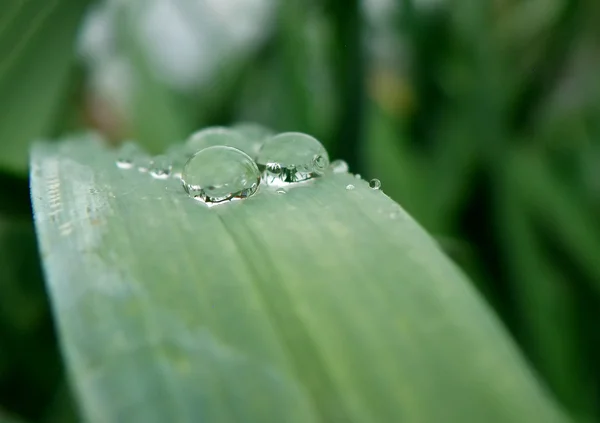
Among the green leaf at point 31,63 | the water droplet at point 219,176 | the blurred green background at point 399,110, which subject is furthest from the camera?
the blurred green background at point 399,110

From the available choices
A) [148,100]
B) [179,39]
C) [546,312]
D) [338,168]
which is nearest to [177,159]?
[338,168]

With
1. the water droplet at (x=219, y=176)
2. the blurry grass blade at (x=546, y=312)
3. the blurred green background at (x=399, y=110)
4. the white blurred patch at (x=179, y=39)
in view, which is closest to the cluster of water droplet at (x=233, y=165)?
Answer: the water droplet at (x=219, y=176)

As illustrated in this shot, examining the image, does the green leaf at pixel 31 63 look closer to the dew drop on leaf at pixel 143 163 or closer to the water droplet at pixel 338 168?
the dew drop on leaf at pixel 143 163

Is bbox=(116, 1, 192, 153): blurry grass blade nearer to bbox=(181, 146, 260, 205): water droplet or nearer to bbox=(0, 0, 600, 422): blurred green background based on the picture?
bbox=(0, 0, 600, 422): blurred green background

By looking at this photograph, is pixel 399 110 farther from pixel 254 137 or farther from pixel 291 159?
pixel 291 159

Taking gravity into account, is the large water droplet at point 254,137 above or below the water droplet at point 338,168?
above

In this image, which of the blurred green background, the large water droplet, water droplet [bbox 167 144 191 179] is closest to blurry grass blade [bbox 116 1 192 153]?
the blurred green background

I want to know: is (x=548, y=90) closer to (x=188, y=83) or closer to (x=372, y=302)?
(x=188, y=83)
